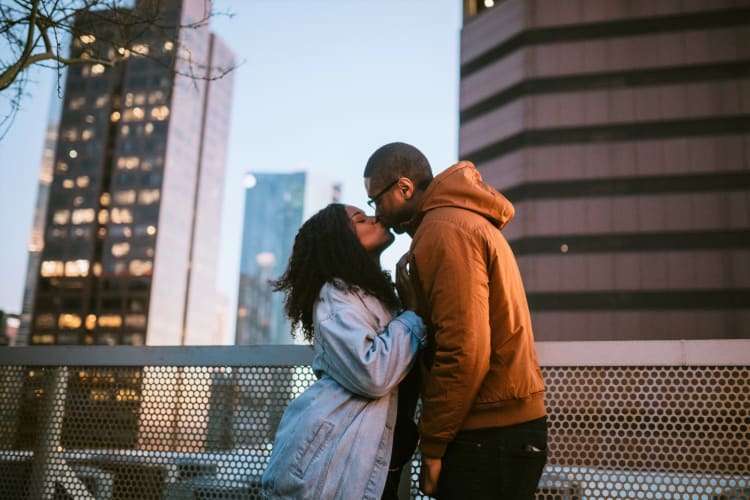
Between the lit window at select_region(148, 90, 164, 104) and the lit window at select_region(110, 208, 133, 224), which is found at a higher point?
the lit window at select_region(148, 90, 164, 104)

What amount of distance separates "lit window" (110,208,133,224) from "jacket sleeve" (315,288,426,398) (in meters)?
96.3

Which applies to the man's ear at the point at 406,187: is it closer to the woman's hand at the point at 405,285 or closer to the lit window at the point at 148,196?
the woman's hand at the point at 405,285

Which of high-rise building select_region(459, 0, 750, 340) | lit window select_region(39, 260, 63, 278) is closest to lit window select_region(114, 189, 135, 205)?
lit window select_region(39, 260, 63, 278)

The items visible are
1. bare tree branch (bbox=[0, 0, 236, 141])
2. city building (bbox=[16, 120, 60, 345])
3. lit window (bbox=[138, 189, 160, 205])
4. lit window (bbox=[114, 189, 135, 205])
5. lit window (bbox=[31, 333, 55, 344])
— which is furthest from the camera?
lit window (bbox=[114, 189, 135, 205])

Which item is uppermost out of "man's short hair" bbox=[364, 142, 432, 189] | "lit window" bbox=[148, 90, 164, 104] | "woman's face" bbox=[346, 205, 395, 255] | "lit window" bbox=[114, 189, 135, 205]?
"lit window" bbox=[148, 90, 164, 104]

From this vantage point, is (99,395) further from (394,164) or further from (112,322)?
(112,322)

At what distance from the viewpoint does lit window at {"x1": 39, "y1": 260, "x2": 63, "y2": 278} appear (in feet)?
293

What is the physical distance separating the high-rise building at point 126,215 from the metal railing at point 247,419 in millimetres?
86453

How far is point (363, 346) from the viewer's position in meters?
2.04

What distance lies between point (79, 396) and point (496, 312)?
2.76 m

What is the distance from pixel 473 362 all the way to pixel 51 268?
99.4 m

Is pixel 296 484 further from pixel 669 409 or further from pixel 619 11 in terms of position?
pixel 619 11

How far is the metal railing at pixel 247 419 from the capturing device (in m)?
2.80

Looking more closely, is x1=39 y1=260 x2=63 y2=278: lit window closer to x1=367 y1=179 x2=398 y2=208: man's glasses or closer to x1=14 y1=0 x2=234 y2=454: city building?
x1=14 y1=0 x2=234 y2=454: city building
